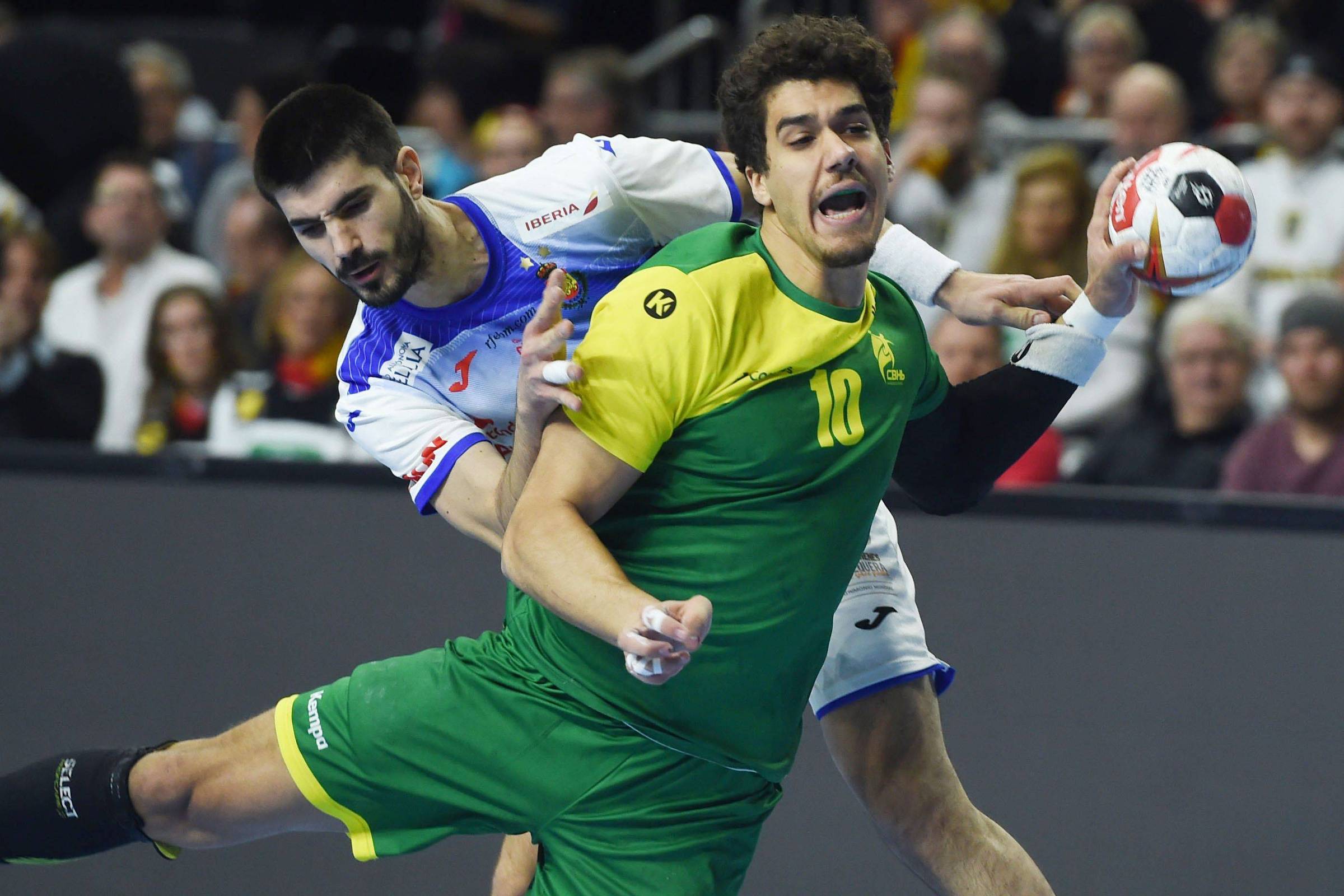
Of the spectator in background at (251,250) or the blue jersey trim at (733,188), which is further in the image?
the spectator in background at (251,250)

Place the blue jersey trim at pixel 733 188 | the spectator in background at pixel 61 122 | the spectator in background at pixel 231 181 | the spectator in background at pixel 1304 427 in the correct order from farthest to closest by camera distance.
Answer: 1. the spectator in background at pixel 61 122
2. the spectator in background at pixel 231 181
3. the spectator in background at pixel 1304 427
4. the blue jersey trim at pixel 733 188

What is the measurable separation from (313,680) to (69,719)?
726 mm

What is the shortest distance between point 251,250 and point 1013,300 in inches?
194

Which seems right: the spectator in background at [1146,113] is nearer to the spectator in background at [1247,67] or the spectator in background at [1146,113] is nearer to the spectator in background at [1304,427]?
the spectator in background at [1247,67]

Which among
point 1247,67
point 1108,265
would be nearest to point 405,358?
point 1108,265

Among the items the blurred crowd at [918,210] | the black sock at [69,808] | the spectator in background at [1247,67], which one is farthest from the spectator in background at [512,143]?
the black sock at [69,808]

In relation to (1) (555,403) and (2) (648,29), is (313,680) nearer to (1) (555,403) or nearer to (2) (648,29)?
(1) (555,403)

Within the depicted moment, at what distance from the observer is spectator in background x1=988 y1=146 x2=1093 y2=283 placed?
5.98 m

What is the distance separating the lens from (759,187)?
3.04 meters

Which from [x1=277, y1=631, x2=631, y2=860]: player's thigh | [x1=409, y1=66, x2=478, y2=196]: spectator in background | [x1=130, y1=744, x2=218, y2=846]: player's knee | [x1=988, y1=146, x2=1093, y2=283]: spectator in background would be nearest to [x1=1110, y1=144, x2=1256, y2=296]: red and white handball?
[x1=277, y1=631, x2=631, y2=860]: player's thigh

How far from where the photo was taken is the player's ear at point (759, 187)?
9.90 feet

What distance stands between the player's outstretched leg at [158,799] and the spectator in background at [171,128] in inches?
212

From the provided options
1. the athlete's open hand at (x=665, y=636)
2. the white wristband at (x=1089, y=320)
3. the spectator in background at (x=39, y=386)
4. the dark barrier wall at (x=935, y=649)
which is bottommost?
the dark barrier wall at (x=935, y=649)

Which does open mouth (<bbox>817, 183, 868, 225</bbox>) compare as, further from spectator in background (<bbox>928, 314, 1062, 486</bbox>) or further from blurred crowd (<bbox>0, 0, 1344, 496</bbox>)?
spectator in background (<bbox>928, 314, 1062, 486</bbox>)
